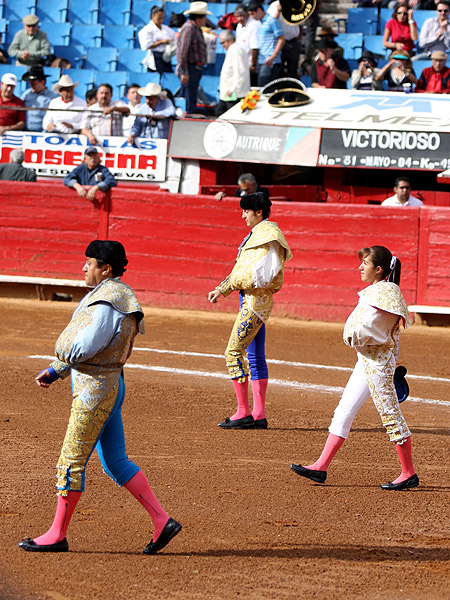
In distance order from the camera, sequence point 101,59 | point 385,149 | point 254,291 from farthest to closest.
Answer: point 101,59, point 385,149, point 254,291

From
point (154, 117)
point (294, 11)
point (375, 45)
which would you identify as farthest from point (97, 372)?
point (375, 45)

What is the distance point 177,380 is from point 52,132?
7.74m

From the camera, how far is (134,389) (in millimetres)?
8070

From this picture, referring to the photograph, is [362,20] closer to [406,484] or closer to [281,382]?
[281,382]

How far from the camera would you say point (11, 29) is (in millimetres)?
19734

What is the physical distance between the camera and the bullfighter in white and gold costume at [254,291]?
6688 mm

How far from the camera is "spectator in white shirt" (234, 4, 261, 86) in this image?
15.7 metres

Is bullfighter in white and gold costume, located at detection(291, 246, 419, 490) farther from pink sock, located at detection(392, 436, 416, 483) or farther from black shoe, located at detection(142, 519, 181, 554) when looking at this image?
black shoe, located at detection(142, 519, 181, 554)

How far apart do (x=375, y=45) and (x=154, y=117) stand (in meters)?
5.38

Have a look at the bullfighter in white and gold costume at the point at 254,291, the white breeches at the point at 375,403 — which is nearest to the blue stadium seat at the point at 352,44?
the bullfighter in white and gold costume at the point at 254,291

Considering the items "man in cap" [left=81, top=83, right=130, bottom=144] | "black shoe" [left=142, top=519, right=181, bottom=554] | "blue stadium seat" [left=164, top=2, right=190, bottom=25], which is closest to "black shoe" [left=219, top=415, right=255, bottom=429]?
"black shoe" [left=142, top=519, right=181, bottom=554]

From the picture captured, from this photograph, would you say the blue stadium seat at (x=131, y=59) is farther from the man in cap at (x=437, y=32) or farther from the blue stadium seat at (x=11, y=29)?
the man in cap at (x=437, y=32)

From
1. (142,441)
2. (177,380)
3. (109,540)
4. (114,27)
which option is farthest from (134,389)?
(114,27)

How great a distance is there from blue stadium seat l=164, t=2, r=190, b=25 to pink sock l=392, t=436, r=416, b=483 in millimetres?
14923
